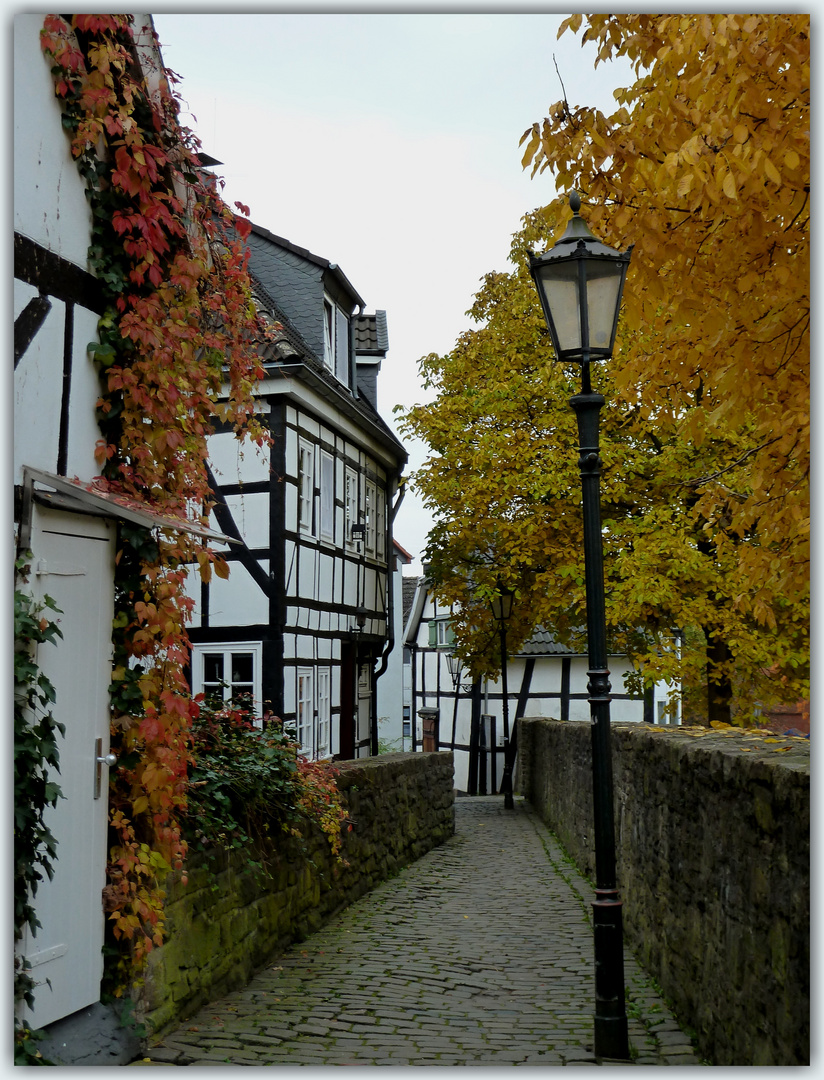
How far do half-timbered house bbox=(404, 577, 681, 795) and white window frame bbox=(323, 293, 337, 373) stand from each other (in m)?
9.80

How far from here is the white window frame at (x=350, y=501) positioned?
1733cm

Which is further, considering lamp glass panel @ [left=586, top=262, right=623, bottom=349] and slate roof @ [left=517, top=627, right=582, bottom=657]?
slate roof @ [left=517, top=627, right=582, bottom=657]

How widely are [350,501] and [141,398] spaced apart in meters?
12.2

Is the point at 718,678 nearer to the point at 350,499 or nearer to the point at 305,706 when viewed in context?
the point at 305,706

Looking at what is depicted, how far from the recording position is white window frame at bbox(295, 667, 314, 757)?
47.8 ft

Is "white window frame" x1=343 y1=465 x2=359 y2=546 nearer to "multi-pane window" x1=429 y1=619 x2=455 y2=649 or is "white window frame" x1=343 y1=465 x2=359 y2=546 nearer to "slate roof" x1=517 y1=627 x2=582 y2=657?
"slate roof" x1=517 y1=627 x2=582 y2=657

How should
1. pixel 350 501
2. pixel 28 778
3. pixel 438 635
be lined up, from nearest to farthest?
pixel 28 778 < pixel 350 501 < pixel 438 635

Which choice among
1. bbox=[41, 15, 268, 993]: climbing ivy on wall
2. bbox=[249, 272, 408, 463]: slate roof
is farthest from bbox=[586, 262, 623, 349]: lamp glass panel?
bbox=[249, 272, 408, 463]: slate roof

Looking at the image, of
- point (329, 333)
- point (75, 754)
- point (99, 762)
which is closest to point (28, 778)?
point (75, 754)

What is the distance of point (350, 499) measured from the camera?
17547 millimetres

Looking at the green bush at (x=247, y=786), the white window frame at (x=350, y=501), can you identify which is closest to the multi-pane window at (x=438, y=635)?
the white window frame at (x=350, y=501)

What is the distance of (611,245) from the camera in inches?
216

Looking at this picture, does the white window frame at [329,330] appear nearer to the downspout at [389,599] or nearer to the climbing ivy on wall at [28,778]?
the downspout at [389,599]

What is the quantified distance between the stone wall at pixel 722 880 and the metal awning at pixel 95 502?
2576 mm
